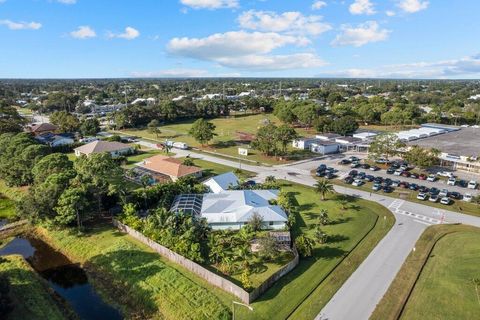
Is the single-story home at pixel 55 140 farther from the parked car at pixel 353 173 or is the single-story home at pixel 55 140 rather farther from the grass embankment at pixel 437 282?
the grass embankment at pixel 437 282

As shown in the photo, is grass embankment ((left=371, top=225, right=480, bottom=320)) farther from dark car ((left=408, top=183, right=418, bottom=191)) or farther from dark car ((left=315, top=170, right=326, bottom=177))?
dark car ((left=315, top=170, right=326, bottom=177))

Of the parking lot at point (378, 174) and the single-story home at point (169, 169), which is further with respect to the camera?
the single-story home at point (169, 169)

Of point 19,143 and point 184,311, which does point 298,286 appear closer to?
point 184,311

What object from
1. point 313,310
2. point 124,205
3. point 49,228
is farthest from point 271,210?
point 49,228

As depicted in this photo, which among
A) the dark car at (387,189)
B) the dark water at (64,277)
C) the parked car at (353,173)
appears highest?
the parked car at (353,173)

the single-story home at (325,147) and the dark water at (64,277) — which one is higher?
the single-story home at (325,147)

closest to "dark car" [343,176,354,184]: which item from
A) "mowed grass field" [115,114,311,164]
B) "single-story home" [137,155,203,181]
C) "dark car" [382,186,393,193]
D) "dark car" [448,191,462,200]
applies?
"dark car" [382,186,393,193]

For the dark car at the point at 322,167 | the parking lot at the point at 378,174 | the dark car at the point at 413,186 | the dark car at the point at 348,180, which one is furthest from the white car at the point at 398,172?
the dark car at the point at 322,167
